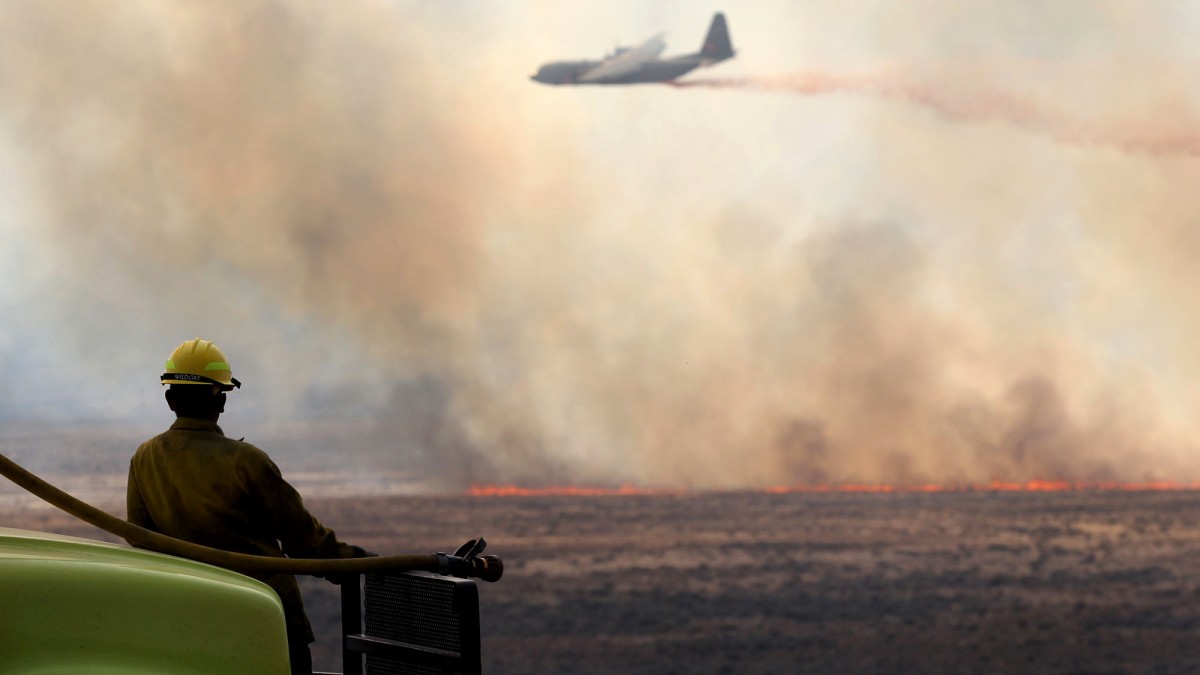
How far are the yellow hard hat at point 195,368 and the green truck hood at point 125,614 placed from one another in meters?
1.18

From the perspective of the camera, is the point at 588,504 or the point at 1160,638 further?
the point at 588,504

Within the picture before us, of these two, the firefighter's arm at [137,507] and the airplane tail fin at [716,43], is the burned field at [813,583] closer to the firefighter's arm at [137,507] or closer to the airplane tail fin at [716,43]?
the airplane tail fin at [716,43]

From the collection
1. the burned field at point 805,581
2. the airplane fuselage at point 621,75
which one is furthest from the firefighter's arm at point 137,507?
the airplane fuselage at point 621,75

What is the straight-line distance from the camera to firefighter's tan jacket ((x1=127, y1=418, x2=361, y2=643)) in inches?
211

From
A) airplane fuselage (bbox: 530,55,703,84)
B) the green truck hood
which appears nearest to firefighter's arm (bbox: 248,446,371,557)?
the green truck hood

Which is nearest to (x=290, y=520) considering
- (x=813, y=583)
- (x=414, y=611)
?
(x=414, y=611)

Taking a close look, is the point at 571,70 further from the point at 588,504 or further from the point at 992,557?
the point at 588,504

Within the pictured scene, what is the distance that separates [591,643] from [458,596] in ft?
236

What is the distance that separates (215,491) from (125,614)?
4.90ft

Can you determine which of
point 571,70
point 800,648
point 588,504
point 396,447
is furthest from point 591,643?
point 588,504

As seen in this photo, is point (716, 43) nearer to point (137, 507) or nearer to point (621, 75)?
point (621, 75)

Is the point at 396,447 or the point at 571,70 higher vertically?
the point at 571,70

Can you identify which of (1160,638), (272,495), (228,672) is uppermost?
(272,495)

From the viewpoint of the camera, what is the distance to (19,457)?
130 m
